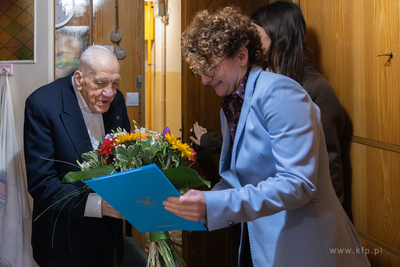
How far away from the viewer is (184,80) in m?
2.71

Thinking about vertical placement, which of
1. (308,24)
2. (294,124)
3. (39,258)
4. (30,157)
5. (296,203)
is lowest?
(39,258)

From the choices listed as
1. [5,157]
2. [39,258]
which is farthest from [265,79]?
[5,157]

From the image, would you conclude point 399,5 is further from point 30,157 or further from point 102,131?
point 30,157

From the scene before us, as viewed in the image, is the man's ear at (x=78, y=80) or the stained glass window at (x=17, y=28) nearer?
the man's ear at (x=78, y=80)

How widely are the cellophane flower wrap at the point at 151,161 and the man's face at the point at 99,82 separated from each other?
12.8 inches

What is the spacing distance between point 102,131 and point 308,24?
4.85 feet

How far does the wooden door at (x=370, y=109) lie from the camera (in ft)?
4.58

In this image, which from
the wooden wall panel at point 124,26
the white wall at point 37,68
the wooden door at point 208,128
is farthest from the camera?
the wooden door at point 208,128

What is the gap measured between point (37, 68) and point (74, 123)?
701 millimetres

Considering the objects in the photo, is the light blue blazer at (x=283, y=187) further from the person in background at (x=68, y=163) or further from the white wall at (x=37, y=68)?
the white wall at (x=37, y=68)

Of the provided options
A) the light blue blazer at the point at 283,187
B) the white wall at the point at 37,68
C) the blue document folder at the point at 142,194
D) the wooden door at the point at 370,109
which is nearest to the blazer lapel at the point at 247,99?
the light blue blazer at the point at 283,187

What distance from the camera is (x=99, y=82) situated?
148 cm

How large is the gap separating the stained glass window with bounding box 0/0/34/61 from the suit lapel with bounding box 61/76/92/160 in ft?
2.19

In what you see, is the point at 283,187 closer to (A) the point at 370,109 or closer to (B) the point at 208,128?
(A) the point at 370,109
